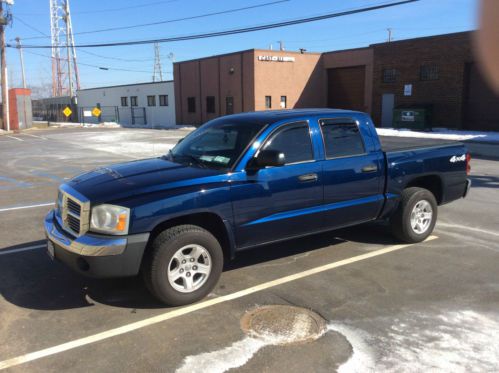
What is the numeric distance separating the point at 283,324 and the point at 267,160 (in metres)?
1.53

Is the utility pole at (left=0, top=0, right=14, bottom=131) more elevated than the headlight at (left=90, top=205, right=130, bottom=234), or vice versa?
the utility pole at (left=0, top=0, right=14, bottom=131)

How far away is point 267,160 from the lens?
14.8 feet

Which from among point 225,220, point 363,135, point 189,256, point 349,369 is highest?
point 363,135

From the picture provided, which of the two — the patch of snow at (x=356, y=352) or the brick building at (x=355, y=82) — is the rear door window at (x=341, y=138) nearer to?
the patch of snow at (x=356, y=352)

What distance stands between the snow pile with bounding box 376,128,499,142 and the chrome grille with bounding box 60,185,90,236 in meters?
21.5

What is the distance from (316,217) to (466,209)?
4.24 meters

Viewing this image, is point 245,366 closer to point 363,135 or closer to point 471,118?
point 363,135

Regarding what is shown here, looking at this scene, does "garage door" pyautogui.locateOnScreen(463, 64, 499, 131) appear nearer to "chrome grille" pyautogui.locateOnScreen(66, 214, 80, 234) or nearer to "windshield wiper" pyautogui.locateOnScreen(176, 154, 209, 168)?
"windshield wiper" pyautogui.locateOnScreen(176, 154, 209, 168)

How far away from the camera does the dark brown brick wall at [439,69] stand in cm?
2734

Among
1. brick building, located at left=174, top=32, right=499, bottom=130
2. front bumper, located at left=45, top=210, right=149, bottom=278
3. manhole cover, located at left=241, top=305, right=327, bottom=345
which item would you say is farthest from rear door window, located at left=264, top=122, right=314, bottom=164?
brick building, located at left=174, top=32, right=499, bottom=130

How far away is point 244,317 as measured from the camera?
4.09 metres

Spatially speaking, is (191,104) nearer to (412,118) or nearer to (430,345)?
(412,118)

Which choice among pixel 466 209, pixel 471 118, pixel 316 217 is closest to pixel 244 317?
pixel 316 217

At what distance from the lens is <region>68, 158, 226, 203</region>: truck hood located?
4094 millimetres
